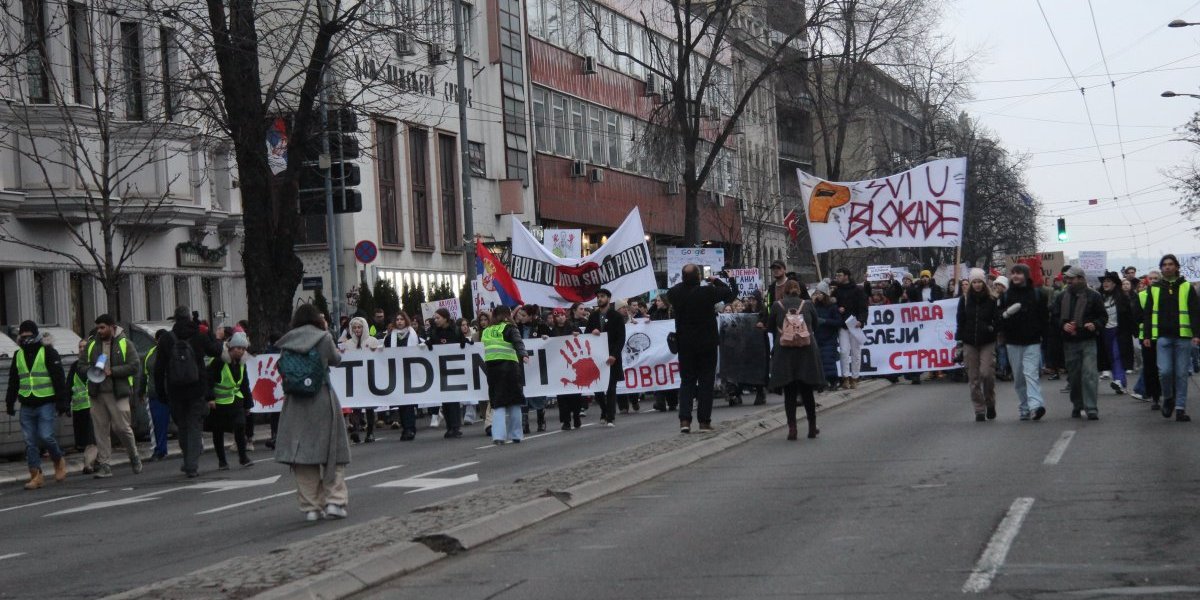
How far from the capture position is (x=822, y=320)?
2641 cm

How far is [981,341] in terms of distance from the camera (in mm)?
19188

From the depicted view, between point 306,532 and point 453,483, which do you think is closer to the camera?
point 306,532

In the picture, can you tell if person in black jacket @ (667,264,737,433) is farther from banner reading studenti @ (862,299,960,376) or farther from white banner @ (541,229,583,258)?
white banner @ (541,229,583,258)

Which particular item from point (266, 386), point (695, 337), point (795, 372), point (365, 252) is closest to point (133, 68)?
point (365, 252)

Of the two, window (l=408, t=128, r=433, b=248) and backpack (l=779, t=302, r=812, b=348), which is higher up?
window (l=408, t=128, r=433, b=248)

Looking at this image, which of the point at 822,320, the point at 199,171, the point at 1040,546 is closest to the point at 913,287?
the point at 822,320

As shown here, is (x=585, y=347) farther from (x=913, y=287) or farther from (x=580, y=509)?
(x=580, y=509)

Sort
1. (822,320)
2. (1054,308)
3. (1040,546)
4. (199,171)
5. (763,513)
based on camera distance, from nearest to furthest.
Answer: (1040,546) < (763,513) < (1054,308) < (822,320) < (199,171)

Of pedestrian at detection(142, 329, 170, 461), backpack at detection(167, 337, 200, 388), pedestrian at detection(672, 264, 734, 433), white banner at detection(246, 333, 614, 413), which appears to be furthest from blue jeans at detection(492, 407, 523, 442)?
pedestrian at detection(142, 329, 170, 461)

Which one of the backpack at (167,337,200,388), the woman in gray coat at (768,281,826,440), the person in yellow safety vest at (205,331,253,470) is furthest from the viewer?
the person in yellow safety vest at (205,331,253,470)

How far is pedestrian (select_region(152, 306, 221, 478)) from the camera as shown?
19406 mm

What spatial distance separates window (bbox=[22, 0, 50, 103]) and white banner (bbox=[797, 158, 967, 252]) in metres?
12.2

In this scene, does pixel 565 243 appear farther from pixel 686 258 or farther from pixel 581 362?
pixel 581 362

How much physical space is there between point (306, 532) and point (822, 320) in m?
15.3
